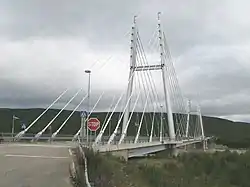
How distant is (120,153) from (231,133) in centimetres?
14231

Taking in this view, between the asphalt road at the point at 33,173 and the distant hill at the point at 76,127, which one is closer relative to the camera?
the asphalt road at the point at 33,173

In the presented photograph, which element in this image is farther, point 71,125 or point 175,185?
point 71,125

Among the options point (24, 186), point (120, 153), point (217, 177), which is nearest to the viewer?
point (24, 186)

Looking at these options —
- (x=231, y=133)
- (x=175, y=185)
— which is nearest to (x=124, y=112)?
(x=175, y=185)

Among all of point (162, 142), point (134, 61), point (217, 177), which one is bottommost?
point (217, 177)

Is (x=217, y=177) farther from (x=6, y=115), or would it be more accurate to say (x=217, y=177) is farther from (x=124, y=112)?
(x=6, y=115)

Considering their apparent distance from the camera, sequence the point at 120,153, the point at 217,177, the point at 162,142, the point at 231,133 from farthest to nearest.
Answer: the point at 231,133, the point at 162,142, the point at 217,177, the point at 120,153

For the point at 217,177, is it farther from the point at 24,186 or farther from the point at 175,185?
the point at 24,186

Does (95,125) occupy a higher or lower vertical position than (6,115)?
lower

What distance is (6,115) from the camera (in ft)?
517

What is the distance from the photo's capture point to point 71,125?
13462cm

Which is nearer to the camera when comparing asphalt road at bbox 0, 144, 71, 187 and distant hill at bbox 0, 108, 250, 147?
asphalt road at bbox 0, 144, 71, 187

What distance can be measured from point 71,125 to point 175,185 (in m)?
108

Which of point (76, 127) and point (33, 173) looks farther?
point (76, 127)
